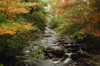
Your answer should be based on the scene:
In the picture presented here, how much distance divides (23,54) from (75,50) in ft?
13.6

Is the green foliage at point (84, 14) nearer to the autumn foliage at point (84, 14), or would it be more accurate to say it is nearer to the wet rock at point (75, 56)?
the autumn foliage at point (84, 14)

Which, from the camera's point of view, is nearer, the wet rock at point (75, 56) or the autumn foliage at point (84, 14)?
the autumn foliage at point (84, 14)

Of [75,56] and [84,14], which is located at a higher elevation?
[84,14]

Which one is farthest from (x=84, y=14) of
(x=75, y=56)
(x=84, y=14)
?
(x=75, y=56)

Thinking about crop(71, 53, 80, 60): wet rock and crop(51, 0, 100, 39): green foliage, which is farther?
crop(71, 53, 80, 60): wet rock

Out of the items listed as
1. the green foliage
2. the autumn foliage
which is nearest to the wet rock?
the autumn foliage

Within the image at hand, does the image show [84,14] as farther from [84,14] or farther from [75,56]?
[75,56]

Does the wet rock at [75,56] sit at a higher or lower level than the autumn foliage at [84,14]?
lower

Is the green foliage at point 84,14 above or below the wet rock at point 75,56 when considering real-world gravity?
above

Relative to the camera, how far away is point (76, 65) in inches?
207

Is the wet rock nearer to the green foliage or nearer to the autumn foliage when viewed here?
the autumn foliage

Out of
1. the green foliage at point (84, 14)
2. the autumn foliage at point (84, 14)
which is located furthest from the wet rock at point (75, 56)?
Result: the green foliage at point (84, 14)

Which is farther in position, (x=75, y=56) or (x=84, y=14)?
(x=75, y=56)

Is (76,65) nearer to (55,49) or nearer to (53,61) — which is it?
(53,61)
